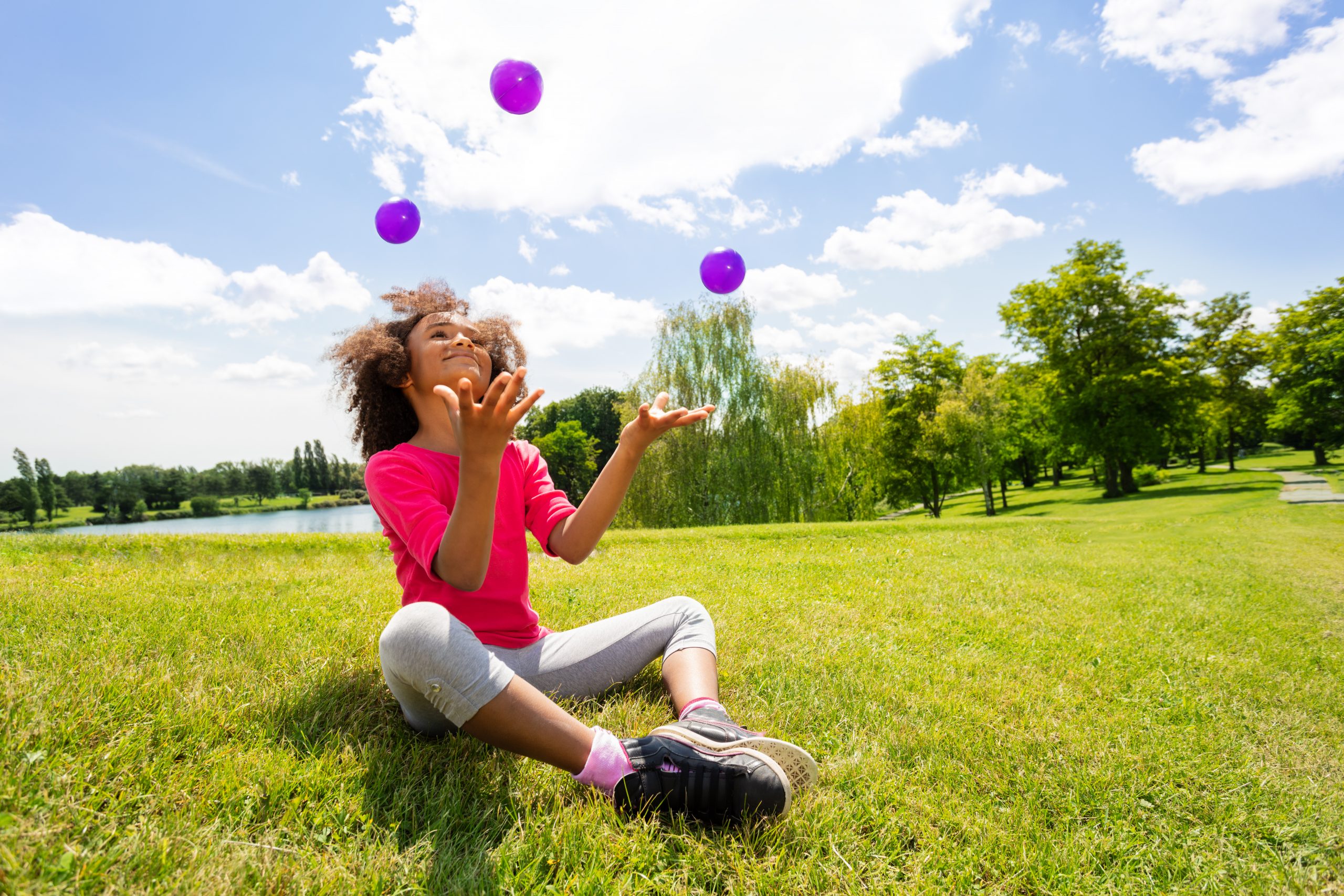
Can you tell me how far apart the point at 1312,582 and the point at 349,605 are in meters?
10.6

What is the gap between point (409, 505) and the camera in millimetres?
2172

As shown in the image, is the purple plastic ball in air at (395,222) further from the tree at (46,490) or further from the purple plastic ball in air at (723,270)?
the tree at (46,490)

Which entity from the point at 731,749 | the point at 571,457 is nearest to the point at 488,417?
the point at 731,749

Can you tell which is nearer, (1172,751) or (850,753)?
(850,753)

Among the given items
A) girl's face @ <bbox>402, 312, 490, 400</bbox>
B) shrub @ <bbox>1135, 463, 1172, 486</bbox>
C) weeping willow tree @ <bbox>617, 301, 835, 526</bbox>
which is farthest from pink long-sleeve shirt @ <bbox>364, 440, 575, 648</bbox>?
shrub @ <bbox>1135, 463, 1172, 486</bbox>

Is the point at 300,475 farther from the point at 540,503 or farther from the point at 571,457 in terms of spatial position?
the point at 540,503

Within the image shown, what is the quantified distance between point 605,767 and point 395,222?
3.85m

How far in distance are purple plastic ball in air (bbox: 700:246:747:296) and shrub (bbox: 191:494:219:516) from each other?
63426 millimetres

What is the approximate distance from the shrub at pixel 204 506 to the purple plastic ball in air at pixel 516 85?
206 ft

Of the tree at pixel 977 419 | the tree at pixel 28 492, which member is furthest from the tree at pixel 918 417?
the tree at pixel 28 492

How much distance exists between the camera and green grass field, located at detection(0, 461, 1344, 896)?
1.55 metres

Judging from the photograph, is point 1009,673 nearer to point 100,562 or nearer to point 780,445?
point 100,562

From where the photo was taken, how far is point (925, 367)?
3086 cm

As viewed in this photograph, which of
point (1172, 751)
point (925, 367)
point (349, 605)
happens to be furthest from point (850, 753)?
point (925, 367)
